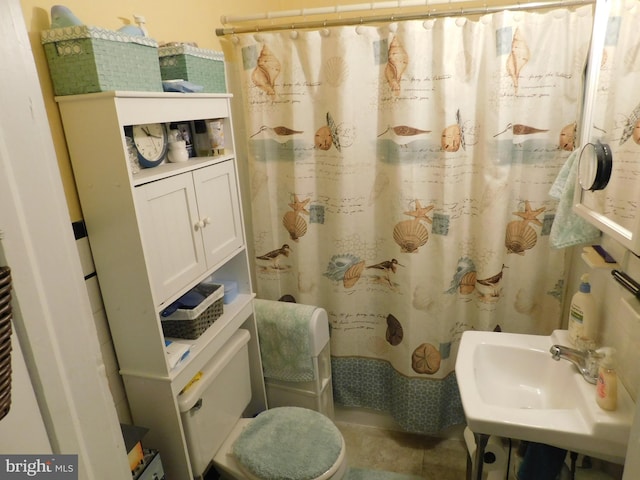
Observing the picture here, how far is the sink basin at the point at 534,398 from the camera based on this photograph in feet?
3.62

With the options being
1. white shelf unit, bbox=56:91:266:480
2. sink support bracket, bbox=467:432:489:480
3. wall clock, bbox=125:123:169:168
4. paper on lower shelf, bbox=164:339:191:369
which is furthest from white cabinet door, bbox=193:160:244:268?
sink support bracket, bbox=467:432:489:480

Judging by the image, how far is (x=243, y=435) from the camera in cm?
160

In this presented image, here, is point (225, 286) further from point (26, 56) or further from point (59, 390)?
point (26, 56)

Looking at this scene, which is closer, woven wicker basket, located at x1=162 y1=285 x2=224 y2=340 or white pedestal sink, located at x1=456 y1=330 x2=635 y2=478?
white pedestal sink, located at x1=456 y1=330 x2=635 y2=478

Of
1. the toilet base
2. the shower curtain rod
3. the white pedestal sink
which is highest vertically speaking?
the shower curtain rod

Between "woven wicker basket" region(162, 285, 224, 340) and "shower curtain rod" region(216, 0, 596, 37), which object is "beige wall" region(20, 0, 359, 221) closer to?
"shower curtain rod" region(216, 0, 596, 37)

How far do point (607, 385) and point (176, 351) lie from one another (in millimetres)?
1233

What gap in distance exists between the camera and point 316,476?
141 cm

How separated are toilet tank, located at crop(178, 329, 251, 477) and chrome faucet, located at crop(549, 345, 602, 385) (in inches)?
44.4

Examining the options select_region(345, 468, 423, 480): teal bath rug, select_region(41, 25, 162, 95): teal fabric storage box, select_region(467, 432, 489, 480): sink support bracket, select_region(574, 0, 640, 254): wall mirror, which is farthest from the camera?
select_region(345, 468, 423, 480): teal bath rug

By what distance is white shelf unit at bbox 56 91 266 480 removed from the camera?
3.61 ft

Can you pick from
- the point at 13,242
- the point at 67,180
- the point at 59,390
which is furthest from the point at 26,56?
the point at 67,180

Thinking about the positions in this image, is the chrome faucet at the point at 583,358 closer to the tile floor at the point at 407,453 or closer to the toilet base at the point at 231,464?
the toilet base at the point at 231,464

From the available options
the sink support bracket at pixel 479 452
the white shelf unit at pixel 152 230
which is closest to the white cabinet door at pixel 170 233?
the white shelf unit at pixel 152 230
